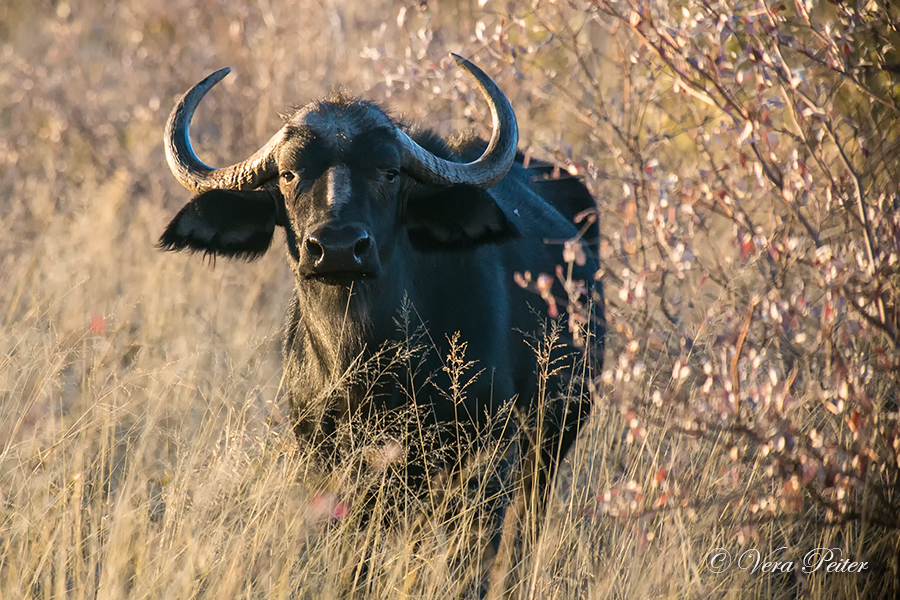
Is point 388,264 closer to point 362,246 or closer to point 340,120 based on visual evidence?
point 362,246

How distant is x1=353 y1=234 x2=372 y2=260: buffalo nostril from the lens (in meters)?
3.45

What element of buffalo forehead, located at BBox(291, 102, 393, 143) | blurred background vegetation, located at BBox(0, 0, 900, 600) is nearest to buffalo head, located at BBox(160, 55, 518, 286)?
buffalo forehead, located at BBox(291, 102, 393, 143)

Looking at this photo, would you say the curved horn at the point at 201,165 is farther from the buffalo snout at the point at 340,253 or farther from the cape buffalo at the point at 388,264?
the buffalo snout at the point at 340,253

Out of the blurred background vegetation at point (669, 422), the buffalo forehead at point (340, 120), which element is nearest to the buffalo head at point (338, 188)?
the buffalo forehead at point (340, 120)

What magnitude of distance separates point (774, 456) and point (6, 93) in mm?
9165

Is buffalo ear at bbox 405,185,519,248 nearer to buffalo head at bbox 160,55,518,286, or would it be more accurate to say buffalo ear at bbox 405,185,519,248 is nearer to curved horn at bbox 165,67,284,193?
buffalo head at bbox 160,55,518,286

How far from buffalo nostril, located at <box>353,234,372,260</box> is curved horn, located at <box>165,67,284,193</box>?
0.78 meters

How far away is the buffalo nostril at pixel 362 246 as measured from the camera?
3.45 m

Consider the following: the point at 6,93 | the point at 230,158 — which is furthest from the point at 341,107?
the point at 6,93

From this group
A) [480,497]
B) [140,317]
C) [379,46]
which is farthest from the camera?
[379,46]

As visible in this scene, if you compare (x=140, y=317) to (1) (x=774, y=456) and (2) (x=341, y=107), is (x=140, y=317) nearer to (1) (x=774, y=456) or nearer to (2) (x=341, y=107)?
(2) (x=341, y=107)

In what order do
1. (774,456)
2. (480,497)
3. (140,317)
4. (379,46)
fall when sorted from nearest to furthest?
(774,456), (480,497), (140,317), (379,46)

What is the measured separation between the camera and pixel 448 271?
4219mm

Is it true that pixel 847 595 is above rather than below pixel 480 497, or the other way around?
below
